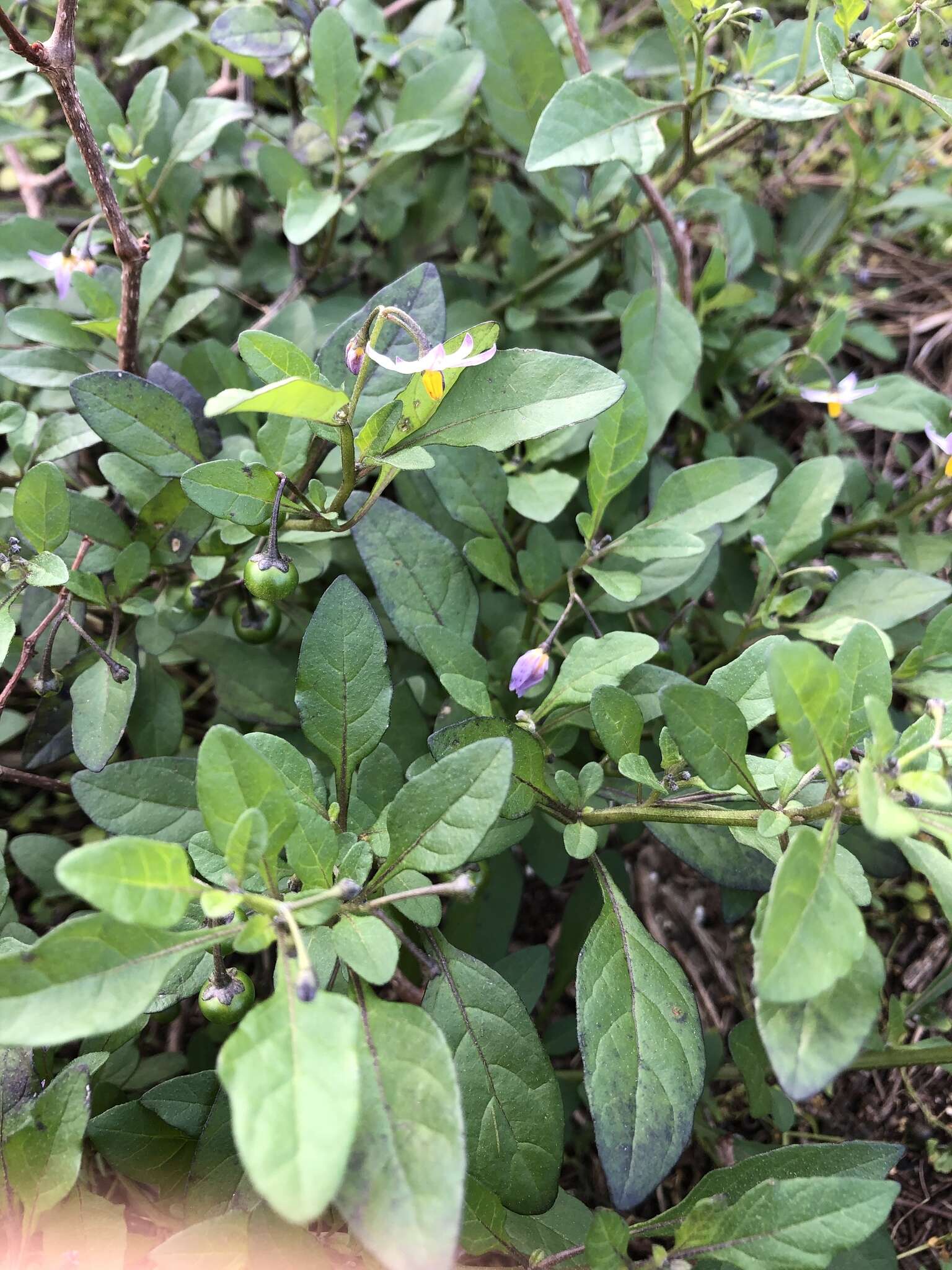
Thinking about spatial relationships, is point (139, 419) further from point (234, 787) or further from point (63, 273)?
point (234, 787)

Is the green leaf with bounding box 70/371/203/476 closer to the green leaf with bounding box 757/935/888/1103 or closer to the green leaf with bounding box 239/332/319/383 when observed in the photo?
the green leaf with bounding box 239/332/319/383

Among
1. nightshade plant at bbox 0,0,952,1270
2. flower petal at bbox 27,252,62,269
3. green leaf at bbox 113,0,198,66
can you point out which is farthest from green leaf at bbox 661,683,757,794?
green leaf at bbox 113,0,198,66

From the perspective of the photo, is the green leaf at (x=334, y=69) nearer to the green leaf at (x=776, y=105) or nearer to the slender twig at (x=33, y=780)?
the green leaf at (x=776, y=105)

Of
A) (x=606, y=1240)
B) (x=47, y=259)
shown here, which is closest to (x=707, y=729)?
(x=606, y=1240)

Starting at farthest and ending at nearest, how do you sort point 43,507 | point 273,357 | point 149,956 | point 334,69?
point 334,69
point 43,507
point 273,357
point 149,956

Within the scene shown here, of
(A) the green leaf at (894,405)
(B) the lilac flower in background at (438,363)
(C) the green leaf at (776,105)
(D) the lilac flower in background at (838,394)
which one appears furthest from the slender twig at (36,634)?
(A) the green leaf at (894,405)

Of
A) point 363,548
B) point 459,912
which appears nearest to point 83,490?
point 363,548
